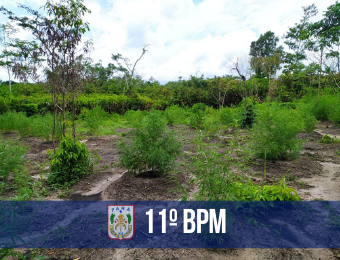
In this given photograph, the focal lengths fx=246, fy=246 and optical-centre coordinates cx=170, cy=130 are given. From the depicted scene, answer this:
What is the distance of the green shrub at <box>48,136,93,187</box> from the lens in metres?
4.42

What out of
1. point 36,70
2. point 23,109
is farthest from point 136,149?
point 23,109

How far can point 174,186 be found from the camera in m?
4.17

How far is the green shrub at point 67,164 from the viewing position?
442 cm

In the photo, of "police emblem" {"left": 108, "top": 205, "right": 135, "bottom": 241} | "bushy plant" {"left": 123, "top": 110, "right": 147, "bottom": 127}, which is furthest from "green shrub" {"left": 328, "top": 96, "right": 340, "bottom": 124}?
"police emblem" {"left": 108, "top": 205, "right": 135, "bottom": 241}

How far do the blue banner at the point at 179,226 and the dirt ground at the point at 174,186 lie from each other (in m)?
0.09

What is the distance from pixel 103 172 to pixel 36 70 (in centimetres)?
305

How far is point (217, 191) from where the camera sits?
2.41 metres

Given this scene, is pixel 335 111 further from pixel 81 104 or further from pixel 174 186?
pixel 81 104

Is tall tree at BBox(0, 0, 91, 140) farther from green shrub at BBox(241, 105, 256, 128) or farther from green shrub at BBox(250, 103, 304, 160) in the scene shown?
green shrub at BBox(241, 105, 256, 128)

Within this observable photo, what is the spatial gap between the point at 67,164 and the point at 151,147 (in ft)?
5.36

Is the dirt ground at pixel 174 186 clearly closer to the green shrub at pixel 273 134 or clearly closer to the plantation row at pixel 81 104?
the green shrub at pixel 273 134

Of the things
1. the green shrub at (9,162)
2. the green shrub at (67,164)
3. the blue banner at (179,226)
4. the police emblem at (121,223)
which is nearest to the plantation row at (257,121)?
the blue banner at (179,226)

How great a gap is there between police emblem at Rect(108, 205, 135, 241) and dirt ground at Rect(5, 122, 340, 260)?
0.26 metres

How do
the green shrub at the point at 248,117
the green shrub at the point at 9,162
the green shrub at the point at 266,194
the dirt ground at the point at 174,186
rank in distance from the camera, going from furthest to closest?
the green shrub at the point at 248,117 → the green shrub at the point at 9,162 → the green shrub at the point at 266,194 → the dirt ground at the point at 174,186
